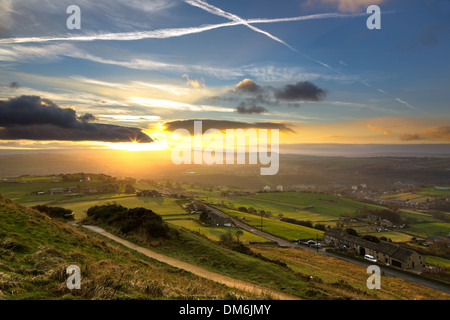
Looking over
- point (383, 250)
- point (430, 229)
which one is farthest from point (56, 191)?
point (430, 229)

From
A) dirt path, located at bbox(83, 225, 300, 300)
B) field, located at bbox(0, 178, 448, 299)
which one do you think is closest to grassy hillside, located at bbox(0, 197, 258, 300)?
field, located at bbox(0, 178, 448, 299)

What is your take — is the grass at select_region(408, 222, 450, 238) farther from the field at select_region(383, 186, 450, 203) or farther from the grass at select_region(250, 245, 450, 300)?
the field at select_region(383, 186, 450, 203)

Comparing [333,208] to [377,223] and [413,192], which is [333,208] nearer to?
[377,223]

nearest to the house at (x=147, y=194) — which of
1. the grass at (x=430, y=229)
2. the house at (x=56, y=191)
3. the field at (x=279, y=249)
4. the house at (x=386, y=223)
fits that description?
the field at (x=279, y=249)
